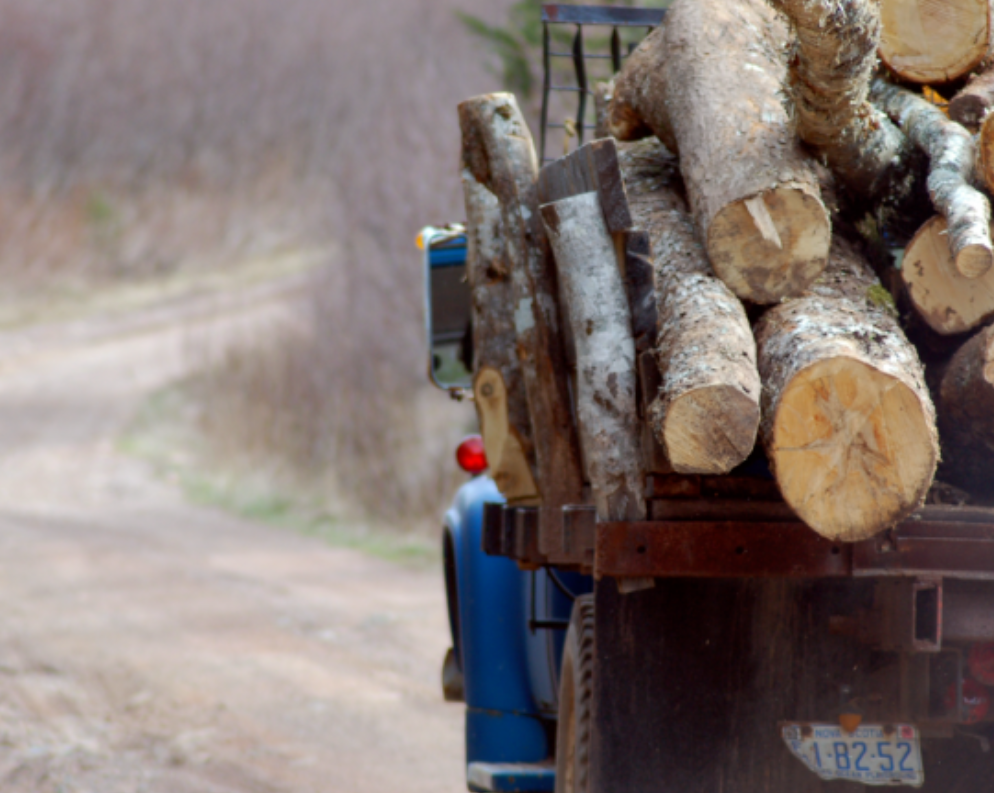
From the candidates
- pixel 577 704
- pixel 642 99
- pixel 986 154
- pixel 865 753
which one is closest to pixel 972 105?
pixel 986 154

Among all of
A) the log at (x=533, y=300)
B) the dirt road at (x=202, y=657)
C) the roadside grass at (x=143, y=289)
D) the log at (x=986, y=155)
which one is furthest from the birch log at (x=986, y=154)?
the roadside grass at (x=143, y=289)

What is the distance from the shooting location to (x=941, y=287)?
3.02 meters

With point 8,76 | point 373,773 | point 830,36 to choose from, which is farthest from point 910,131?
point 8,76

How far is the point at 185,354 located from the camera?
23.2 metres

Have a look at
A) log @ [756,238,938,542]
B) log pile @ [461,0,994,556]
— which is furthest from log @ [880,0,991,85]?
log @ [756,238,938,542]

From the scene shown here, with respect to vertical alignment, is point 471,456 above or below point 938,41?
below

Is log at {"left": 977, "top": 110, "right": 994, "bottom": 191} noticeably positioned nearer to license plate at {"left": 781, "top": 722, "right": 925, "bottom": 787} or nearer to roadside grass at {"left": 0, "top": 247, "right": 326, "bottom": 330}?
license plate at {"left": 781, "top": 722, "right": 925, "bottom": 787}

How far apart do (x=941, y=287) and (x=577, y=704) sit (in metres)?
1.31

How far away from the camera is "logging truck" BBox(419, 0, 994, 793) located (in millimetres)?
2623

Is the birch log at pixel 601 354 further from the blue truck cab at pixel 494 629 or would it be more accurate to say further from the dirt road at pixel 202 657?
the dirt road at pixel 202 657

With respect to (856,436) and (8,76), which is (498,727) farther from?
(8,76)

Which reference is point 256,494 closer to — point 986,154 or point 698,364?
point 986,154

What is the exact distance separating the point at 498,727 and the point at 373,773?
1.25 m

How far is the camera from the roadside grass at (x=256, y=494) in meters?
12.4
